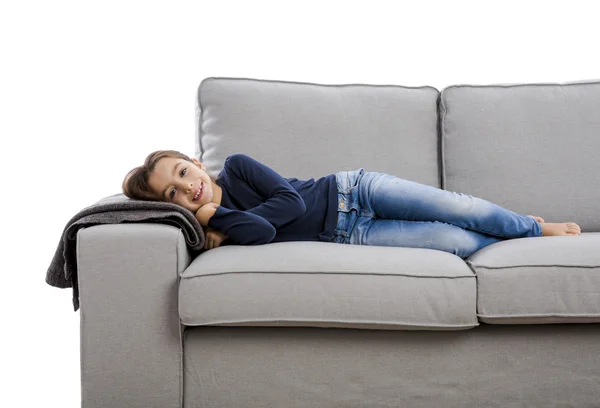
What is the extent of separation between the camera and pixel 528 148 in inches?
98.1

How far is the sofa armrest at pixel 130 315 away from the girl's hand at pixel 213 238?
0.77 ft

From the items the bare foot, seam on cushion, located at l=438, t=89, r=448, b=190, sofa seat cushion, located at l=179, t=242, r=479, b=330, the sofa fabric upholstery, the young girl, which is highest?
seam on cushion, located at l=438, t=89, r=448, b=190

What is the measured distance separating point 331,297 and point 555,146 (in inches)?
44.9

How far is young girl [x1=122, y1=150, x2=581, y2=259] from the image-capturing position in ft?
6.93

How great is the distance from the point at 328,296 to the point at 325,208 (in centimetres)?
52

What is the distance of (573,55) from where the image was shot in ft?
9.81

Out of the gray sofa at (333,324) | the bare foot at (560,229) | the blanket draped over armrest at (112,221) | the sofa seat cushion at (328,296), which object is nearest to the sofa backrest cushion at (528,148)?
the bare foot at (560,229)

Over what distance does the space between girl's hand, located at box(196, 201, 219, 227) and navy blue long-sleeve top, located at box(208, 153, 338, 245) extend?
13 mm

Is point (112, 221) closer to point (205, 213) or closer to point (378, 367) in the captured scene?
point (205, 213)

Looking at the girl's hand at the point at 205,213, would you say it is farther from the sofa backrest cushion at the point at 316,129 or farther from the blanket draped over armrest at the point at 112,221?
the sofa backrest cushion at the point at 316,129

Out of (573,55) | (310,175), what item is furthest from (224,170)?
(573,55)

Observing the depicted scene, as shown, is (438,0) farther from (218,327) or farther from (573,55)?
(218,327)

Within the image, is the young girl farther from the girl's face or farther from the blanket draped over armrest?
the blanket draped over armrest

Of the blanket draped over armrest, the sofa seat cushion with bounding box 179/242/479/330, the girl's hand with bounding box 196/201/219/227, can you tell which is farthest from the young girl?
the sofa seat cushion with bounding box 179/242/479/330
